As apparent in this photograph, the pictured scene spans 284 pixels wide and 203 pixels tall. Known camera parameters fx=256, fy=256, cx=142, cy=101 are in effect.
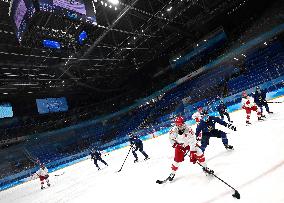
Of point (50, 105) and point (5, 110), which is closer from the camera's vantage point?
point (5, 110)

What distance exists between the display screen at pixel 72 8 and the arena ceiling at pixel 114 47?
5.31 meters

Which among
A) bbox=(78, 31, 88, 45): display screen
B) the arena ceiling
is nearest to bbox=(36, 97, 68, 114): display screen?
the arena ceiling

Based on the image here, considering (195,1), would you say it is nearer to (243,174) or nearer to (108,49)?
(108,49)

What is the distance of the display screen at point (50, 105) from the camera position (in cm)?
2456

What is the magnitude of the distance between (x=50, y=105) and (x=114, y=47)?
1019 centimetres

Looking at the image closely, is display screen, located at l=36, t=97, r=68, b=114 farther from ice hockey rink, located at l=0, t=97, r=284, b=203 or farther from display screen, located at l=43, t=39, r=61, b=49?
ice hockey rink, located at l=0, t=97, r=284, b=203

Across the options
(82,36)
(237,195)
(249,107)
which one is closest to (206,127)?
(237,195)

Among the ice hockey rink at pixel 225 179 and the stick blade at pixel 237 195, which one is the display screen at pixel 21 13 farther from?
the stick blade at pixel 237 195

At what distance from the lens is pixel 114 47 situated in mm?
19562

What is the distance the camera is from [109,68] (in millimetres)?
24281

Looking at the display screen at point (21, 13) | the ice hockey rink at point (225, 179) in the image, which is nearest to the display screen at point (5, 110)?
the ice hockey rink at point (225, 179)

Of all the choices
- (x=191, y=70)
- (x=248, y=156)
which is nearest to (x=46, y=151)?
(x=191, y=70)

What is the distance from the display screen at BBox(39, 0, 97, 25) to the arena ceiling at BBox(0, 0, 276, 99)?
5.31 meters

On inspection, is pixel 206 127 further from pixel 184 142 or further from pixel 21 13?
pixel 21 13
